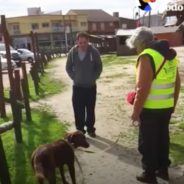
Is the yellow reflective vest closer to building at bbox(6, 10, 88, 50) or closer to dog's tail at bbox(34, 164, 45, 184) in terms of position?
dog's tail at bbox(34, 164, 45, 184)

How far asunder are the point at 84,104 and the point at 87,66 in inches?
27.6

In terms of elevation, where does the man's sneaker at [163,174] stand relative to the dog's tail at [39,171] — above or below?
below

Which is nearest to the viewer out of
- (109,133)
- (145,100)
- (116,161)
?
(145,100)

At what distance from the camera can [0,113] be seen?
1096cm

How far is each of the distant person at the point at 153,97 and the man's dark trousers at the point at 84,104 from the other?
237cm

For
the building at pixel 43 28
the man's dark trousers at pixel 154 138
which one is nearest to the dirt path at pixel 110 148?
the man's dark trousers at pixel 154 138

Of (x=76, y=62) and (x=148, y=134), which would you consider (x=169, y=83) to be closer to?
(x=148, y=134)

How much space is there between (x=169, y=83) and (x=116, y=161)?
170 centimetres

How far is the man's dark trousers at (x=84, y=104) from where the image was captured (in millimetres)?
8227

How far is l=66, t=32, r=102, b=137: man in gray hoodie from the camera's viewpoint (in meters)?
8.08

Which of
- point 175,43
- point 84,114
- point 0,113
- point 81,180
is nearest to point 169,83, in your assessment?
point 81,180

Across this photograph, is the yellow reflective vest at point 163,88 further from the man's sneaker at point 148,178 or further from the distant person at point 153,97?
the man's sneaker at point 148,178

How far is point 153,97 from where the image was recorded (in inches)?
225
